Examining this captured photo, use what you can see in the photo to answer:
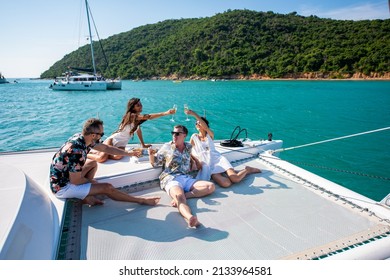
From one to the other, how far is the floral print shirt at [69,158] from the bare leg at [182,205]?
102cm

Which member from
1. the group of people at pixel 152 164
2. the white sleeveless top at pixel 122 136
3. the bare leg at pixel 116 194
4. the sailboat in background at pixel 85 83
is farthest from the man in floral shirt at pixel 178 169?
the sailboat in background at pixel 85 83

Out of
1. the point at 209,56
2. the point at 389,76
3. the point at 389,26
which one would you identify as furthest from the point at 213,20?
the point at 389,76

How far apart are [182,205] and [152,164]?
896mm

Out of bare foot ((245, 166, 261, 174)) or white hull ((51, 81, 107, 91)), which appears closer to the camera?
bare foot ((245, 166, 261, 174))

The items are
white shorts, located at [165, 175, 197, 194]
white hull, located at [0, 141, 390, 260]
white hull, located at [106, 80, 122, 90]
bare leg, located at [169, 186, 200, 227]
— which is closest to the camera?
white hull, located at [0, 141, 390, 260]

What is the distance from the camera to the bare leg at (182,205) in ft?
7.45

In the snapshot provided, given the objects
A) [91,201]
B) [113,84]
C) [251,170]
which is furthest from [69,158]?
[113,84]

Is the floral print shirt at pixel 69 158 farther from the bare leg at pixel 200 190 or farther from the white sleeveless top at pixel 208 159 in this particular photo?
the white sleeveless top at pixel 208 159

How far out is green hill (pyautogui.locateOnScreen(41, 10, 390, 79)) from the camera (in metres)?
53.2

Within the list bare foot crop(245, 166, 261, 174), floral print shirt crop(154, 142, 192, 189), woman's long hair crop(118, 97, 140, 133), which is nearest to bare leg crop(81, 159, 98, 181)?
floral print shirt crop(154, 142, 192, 189)

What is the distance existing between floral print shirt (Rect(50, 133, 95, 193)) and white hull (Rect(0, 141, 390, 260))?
0.23 m

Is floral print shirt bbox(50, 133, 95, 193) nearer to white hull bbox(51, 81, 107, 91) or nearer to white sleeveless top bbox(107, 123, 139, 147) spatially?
white sleeveless top bbox(107, 123, 139, 147)

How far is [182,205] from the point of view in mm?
2518

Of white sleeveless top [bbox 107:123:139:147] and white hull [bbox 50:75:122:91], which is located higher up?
white hull [bbox 50:75:122:91]
